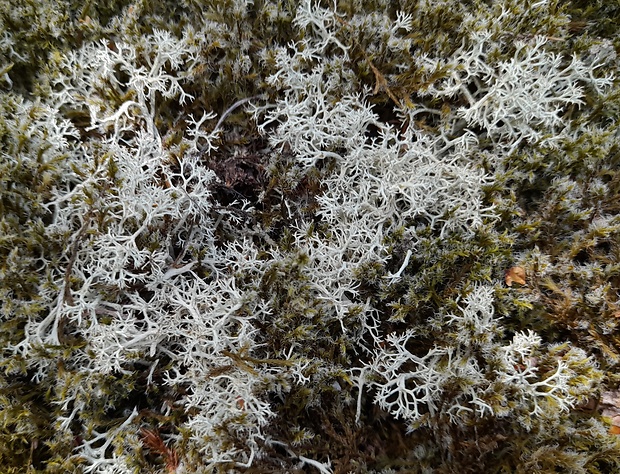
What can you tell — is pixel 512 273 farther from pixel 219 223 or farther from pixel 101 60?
pixel 101 60

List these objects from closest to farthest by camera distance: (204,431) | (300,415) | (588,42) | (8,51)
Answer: (204,431)
(300,415)
(588,42)
(8,51)

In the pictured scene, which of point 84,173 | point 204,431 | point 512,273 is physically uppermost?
point 512,273

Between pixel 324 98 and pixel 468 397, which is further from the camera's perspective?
pixel 324 98

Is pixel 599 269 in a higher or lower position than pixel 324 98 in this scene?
lower

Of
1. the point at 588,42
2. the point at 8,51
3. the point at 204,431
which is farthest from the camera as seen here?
the point at 8,51

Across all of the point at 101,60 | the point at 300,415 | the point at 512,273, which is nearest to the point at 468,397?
→ the point at 512,273

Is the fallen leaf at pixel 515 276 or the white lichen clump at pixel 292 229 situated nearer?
the white lichen clump at pixel 292 229

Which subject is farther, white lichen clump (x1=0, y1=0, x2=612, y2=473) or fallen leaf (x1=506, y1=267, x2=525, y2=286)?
fallen leaf (x1=506, y1=267, x2=525, y2=286)
